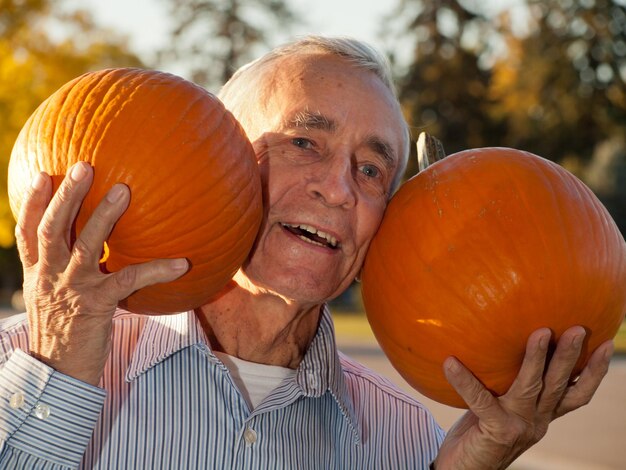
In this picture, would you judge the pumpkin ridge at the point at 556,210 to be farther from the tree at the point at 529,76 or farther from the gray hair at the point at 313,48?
the tree at the point at 529,76

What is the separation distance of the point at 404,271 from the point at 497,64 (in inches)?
1436

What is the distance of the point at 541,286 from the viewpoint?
7.97 feet

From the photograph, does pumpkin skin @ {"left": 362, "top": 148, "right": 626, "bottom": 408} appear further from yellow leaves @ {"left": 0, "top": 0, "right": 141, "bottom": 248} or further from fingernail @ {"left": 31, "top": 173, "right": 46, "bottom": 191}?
yellow leaves @ {"left": 0, "top": 0, "right": 141, "bottom": 248}

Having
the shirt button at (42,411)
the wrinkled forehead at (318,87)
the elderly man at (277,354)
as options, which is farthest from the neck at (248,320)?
the shirt button at (42,411)

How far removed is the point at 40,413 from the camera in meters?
2.24

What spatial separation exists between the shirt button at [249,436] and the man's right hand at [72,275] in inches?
23.0

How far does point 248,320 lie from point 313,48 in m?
0.97

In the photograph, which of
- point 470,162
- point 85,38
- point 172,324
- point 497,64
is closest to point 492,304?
point 470,162

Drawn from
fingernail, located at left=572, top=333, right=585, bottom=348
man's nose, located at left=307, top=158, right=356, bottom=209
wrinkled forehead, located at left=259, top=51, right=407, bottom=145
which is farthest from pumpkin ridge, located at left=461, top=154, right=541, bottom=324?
wrinkled forehead, located at left=259, top=51, right=407, bottom=145

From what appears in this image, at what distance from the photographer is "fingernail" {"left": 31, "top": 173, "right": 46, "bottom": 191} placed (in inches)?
82.3

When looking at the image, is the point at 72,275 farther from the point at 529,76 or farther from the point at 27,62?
the point at 529,76

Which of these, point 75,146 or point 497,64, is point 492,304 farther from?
point 497,64

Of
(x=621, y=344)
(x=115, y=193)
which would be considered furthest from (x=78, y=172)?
(x=621, y=344)

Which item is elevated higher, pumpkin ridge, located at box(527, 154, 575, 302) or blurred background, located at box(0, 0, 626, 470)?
pumpkin ridge, located at box(527, 154, 575, 302)
